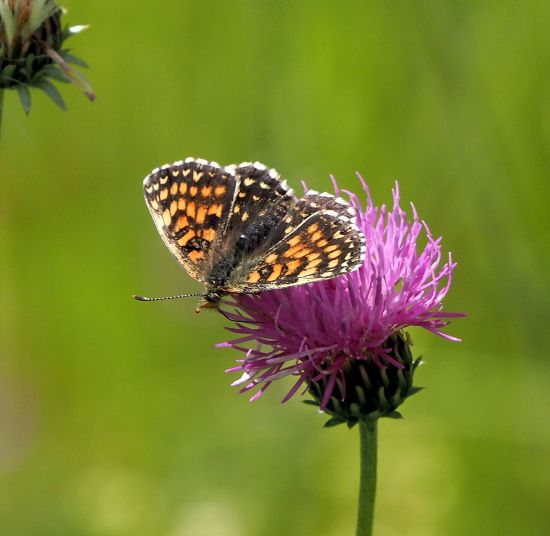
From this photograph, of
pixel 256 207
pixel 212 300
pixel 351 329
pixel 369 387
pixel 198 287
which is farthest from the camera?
pixel 198 287

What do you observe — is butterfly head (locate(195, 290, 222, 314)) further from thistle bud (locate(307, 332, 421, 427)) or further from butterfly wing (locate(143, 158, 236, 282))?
thistle bud (locate(307, 332, 421, 427))

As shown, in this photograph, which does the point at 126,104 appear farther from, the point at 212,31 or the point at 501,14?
the point at 501,14

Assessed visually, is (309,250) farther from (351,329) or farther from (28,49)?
(28,49)

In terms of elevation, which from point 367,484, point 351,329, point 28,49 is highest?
point 28,49

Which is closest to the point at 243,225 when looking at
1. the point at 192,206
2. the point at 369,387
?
the point at 192,206

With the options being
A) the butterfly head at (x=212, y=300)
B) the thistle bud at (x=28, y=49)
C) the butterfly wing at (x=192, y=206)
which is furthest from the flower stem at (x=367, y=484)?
the thistle bud at (x=28, y=49)

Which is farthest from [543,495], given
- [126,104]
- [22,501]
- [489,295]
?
[126,104]
